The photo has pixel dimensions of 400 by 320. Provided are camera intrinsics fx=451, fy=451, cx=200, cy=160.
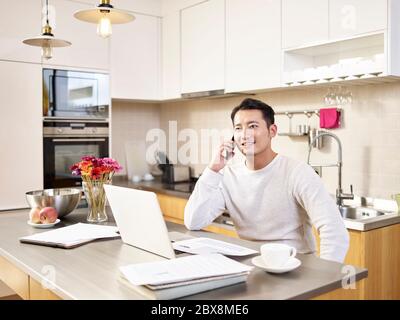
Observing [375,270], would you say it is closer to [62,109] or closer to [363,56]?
[363,56]

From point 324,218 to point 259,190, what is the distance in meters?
0.35

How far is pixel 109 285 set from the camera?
1196mm

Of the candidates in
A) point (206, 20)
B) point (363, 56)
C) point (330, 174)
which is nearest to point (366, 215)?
point (330, 174)

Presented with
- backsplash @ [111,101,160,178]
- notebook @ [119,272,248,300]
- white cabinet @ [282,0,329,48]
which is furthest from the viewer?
backsplash @ [111,101,160,178]

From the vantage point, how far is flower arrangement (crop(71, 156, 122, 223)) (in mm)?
2041

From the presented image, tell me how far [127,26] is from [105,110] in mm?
788

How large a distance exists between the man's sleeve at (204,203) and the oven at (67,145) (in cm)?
189

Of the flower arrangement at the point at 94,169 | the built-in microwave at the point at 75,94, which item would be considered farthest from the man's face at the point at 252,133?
the built-in microwave at the point at 75,94

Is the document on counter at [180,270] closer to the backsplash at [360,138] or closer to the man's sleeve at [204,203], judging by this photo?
the man's sleeve at [204,203]

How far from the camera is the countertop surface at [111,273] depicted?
3.73ft

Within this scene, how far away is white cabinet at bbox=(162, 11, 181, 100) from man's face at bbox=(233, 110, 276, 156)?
6.94 ft

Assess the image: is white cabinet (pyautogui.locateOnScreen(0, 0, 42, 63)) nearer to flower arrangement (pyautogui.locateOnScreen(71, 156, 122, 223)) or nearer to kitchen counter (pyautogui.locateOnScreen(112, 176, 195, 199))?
kitchen counter (pyautogui.locateOnScreen(112, 176, 195, 199))

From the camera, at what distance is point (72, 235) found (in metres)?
1.78

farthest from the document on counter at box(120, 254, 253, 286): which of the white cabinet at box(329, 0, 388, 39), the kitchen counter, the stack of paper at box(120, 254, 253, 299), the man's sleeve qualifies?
the kitchen counter
